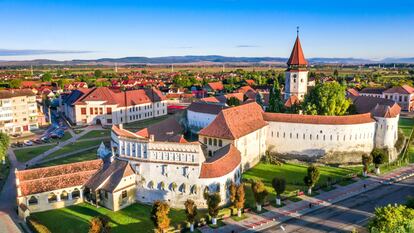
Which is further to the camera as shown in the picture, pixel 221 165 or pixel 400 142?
pixel 400 142

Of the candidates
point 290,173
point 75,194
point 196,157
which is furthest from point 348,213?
point 75,194

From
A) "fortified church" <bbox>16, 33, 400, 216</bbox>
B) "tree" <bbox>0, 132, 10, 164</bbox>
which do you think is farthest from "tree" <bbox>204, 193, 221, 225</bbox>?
"tree" <bbox>0, 132, 10, 164</bbox>

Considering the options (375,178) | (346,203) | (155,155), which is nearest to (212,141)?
(155,155)

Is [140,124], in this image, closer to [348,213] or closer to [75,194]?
[75,194]

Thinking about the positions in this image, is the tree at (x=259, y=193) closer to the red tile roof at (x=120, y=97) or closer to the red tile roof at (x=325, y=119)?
the red tile roof at (x=325, y=119)

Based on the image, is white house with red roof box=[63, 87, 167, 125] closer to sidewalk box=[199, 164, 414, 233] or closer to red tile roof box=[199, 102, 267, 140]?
red tile roof box=[199, 102, 267, 140]
